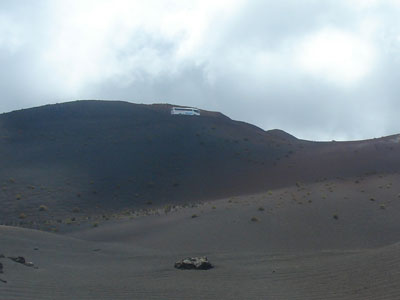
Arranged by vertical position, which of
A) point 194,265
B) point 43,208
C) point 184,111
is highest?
point 184,111

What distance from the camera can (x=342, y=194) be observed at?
134 ft

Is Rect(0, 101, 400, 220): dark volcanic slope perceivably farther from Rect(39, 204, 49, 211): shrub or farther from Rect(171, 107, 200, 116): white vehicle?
Rect(171, 107, 200, 116): white vehicle

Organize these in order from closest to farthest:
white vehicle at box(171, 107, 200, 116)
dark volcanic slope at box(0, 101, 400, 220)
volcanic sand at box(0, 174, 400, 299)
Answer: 1. volcanic sand at box(0, 174, 400, 299)
2. dark volcanic slope at box(0, 101, 400, 220)
3. white vehicle at box(171, 107, 200, 116)

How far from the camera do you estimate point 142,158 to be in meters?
59.8

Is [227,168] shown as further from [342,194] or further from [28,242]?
[28,242]

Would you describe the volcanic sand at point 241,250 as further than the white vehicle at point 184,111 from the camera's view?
No

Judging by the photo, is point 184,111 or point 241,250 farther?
point 184,111

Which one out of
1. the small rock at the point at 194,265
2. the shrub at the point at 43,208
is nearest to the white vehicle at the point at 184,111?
the shrub at the point at 43,208

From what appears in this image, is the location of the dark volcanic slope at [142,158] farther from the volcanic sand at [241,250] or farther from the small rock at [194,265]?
the small rock at [194,265]

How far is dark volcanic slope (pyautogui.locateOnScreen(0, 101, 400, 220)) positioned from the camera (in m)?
50.2

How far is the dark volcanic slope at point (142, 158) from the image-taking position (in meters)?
50.2

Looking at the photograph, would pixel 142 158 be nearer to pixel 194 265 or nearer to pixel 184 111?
pixel 184 111

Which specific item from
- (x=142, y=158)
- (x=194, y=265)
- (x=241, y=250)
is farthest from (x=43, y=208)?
(x=194, y=265)

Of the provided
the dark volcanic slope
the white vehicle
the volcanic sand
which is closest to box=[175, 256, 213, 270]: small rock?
the volcanic sand
